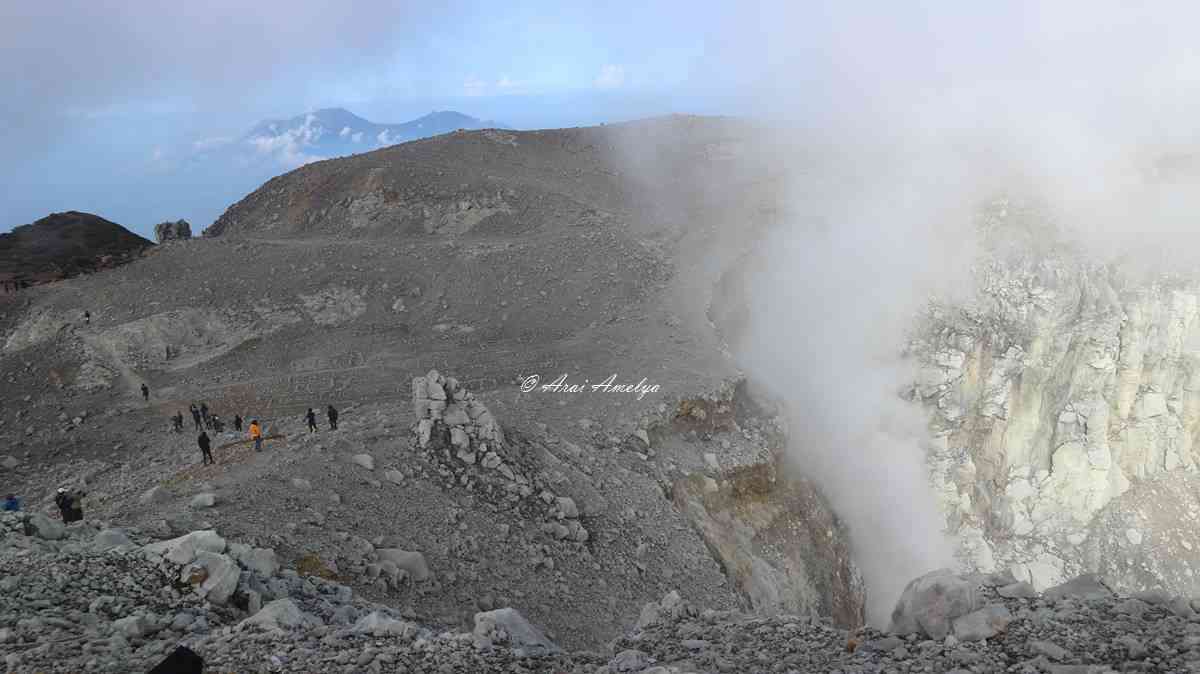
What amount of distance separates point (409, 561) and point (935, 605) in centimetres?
696

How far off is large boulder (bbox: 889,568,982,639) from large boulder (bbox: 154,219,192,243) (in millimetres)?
34405

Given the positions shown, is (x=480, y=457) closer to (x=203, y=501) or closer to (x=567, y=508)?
(x=567, y=508)

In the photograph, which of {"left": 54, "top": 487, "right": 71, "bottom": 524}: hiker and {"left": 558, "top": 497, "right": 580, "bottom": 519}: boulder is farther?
{"left": 558, "top": 497, "right": 580, "bottom": 519}: boulder

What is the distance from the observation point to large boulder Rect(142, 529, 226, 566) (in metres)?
8.74

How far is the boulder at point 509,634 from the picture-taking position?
8.15 m

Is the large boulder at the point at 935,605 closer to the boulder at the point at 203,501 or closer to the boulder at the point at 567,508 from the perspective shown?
the boulder at the point at 567,508

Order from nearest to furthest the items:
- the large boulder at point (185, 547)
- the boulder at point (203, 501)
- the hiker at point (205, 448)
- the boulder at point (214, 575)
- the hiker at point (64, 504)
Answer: the boulder at point (214, 575), the large boulder at point (185, 547), the hiker at point (64, 504), the boulder at point (203, 501), the hiker at point (205, 448)

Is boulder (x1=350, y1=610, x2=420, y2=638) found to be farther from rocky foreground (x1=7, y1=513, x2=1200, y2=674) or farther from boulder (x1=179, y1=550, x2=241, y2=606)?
boulder (x1=179, y1=550, x2=241, y2=606)

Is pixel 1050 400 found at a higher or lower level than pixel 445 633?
lower

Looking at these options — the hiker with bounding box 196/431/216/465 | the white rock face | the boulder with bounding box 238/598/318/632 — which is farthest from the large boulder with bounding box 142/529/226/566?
the white rock face

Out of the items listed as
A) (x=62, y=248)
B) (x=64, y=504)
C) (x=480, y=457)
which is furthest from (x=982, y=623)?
(x=62, y=248)

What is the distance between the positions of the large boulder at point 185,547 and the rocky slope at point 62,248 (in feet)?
81.8

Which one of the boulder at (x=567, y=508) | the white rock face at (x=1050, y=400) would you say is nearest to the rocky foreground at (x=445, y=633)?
the boulder at (x=567, y=508)

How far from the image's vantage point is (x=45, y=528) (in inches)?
360
